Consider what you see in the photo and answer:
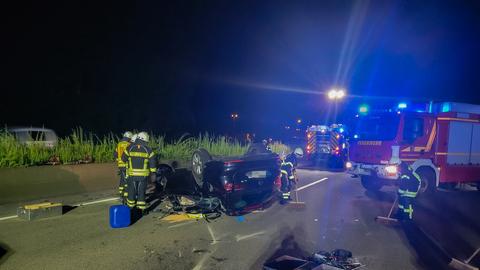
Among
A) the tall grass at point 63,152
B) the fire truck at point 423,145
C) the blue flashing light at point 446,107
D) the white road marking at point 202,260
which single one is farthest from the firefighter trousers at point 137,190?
the blue flashing light at point 446,107

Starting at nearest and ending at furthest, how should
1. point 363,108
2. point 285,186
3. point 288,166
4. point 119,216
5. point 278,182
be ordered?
point 119,216
point 278,182
point 285,186
point 288,166
point 363,108

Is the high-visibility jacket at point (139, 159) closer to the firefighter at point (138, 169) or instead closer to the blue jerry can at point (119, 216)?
the firefighter at point (138, 169)

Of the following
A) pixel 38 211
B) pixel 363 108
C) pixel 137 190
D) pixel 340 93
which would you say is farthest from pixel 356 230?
pixel 340 93

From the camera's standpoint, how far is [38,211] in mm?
7398

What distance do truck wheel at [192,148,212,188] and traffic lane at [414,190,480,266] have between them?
4.69 metres

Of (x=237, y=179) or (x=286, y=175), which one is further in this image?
(x=286, y=175)

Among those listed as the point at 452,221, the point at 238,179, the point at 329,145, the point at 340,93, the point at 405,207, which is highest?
the point at 340,93

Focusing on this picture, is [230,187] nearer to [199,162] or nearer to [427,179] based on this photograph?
[199,162]

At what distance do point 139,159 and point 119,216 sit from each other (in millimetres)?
1310

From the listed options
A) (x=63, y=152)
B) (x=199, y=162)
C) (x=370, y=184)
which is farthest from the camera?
(x=370, y=184)

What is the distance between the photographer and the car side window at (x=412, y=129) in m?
11.0

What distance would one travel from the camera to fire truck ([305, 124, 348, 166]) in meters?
21.2

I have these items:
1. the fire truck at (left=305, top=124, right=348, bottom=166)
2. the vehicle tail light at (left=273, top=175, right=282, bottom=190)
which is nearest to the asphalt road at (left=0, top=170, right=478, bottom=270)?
the vehicle tail light at (left=273, top=175, right=282, bottom=190)

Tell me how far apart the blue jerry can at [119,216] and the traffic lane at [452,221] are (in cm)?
552
